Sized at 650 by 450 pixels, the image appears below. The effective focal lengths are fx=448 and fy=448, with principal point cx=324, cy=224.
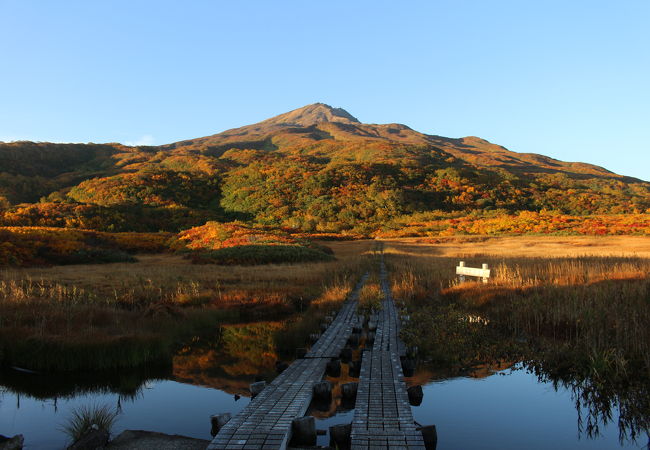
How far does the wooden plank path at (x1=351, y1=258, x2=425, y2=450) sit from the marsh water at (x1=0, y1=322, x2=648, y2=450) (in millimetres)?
534

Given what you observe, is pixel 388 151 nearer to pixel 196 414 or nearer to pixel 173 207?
pixel 173 207

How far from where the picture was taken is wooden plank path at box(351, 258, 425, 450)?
5.40 m

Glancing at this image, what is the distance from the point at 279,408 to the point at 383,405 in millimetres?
1520

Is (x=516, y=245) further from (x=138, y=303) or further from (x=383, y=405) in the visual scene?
(x=383, y=405)

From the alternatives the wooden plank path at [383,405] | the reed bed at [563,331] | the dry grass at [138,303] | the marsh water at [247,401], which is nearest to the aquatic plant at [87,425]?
the marsh water at [247,401]

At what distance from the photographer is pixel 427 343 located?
1046cm

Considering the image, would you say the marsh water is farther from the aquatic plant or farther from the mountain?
the mountain

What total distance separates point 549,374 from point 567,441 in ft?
9.16

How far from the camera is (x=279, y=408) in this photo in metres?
6.48

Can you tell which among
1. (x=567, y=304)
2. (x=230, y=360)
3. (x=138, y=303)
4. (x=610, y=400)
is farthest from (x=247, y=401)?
(x=567, y=304)

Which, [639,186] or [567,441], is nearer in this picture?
[567,441]

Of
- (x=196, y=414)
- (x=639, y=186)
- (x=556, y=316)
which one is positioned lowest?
(x=196, y=414)

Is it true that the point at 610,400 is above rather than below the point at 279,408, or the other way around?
below

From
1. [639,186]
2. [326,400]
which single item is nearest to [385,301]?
[326,400]
